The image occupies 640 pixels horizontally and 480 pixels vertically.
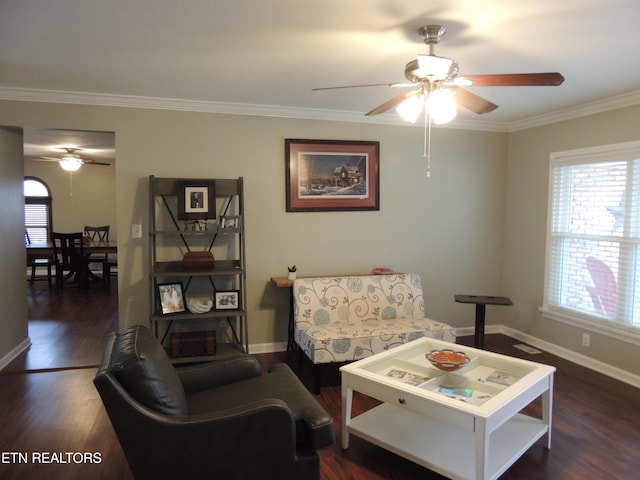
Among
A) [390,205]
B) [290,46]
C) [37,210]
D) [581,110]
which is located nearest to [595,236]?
[581,110]

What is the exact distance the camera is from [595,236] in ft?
12.1

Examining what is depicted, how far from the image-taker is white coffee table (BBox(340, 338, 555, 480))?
202 cm

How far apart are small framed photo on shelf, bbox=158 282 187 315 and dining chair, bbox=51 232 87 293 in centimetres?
408

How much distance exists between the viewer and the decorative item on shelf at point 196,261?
3539mm

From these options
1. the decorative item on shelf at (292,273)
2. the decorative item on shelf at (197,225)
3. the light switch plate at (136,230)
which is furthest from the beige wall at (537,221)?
the light switch plate at (136,230)

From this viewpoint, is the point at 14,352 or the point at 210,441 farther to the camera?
the point at 14,352

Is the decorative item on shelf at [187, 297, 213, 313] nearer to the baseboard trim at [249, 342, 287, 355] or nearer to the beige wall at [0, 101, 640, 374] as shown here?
the beige wall at [0, 101, 640, 374]

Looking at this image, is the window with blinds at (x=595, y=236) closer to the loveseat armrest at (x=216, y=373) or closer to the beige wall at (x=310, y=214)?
the beige wall at (x=310, y=214)

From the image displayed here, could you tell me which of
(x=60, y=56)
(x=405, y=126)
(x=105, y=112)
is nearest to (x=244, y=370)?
(x=60, y=56)

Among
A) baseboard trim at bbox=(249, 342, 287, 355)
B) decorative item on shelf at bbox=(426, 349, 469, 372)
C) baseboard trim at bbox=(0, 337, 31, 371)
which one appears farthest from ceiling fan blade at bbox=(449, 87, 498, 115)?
baseboard trim at bbox=(0, 337, 31, 371)

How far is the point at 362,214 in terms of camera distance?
427 cm

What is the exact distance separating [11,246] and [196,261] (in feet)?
5.62

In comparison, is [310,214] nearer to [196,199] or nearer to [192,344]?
[196,199]

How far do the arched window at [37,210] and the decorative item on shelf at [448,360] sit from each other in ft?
26.2
